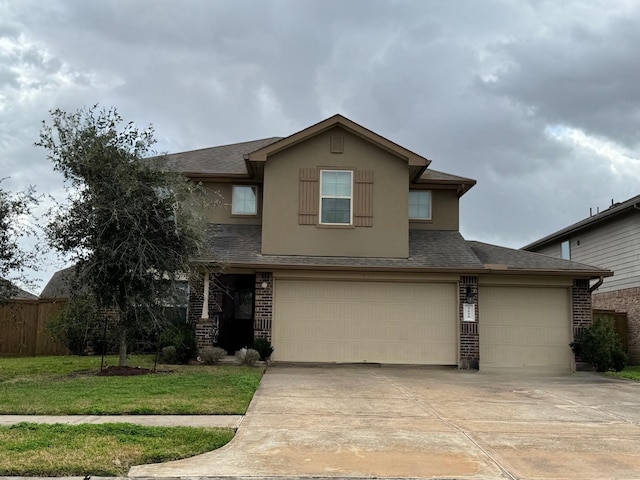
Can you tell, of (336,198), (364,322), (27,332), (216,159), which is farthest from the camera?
(216,159)

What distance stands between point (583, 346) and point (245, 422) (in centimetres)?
1109

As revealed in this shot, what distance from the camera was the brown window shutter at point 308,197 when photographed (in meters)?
16.5

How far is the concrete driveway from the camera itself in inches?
224

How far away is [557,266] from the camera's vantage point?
16125mm

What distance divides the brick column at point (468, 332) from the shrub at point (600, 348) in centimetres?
268

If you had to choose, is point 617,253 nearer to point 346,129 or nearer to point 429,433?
point 346,129

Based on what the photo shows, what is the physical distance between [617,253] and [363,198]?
9.70m

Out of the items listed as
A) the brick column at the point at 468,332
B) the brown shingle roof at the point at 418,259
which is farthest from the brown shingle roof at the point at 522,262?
the brick column at the point at 468,332

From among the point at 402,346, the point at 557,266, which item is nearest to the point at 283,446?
the point at 402,346

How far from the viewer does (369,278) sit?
1580cm

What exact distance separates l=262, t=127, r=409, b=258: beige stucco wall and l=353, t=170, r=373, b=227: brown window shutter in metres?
0.12

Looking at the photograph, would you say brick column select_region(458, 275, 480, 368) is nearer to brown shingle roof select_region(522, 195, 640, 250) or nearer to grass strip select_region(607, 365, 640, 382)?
grass strip select_region(607, 365, 640, 382)

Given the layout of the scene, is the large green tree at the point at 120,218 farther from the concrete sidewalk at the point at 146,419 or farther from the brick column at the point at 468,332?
the brick column at the point at 468,332

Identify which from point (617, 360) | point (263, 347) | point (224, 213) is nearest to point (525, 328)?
point (617, 360)
